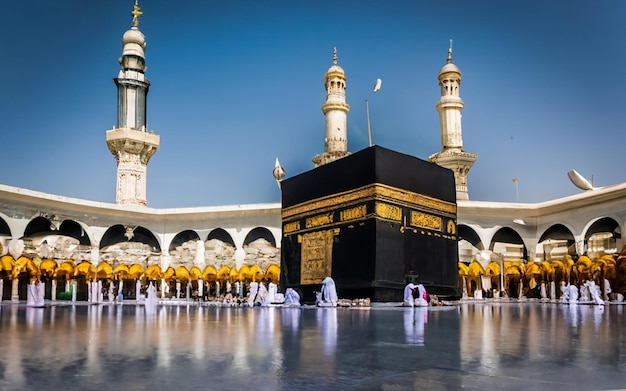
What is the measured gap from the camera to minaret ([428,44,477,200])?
25.7m

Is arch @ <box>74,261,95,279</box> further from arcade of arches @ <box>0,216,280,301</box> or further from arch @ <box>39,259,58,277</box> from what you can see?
arch @ <box>39,259,58,277</box>

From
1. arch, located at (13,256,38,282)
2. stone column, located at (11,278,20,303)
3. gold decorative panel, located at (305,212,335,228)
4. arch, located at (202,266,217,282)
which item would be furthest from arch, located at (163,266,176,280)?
gold decorative panel, located at (305,212,335,228)

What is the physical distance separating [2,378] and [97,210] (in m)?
19.0

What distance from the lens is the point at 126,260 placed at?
786 inches

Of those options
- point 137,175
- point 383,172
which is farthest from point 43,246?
point 383,172

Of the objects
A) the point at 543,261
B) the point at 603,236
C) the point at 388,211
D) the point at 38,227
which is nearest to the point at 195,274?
the point at 38,227

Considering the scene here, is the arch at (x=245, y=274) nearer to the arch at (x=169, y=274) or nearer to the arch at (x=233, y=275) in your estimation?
the arch at (x=233, y=275)

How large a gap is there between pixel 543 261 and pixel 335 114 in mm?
11319

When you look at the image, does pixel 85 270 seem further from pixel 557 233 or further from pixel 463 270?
pixel 557 233

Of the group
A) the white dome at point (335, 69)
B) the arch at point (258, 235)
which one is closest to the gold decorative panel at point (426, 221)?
the arch at point (258, 235)

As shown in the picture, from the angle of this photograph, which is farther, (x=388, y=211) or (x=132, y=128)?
(x=132, y=128)

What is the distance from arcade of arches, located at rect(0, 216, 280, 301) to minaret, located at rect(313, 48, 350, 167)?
516 centimetres

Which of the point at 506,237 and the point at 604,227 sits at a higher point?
the point at 604,227

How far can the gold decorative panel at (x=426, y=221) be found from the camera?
1126cm
